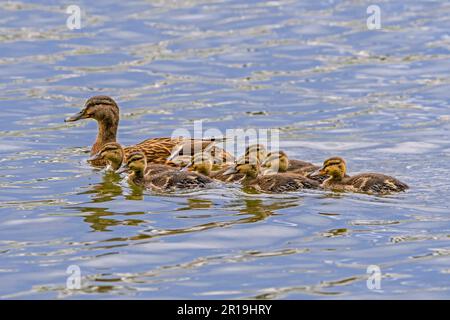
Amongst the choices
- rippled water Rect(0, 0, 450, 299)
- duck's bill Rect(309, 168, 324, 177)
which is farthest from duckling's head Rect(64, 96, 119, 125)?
duck's bill Rect(309, 168, 324, 177)

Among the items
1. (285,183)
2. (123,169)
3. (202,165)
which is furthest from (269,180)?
(123,169)

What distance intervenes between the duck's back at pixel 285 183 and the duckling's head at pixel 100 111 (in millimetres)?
2902

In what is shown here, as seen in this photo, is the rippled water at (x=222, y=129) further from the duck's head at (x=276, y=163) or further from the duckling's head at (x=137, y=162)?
the duck's head at (x=276, y=163)

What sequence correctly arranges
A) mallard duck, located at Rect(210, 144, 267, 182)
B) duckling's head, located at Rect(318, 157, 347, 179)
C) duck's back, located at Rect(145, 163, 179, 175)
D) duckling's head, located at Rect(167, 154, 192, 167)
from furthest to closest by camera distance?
duckling's head, located at Rect(167, 154, 192, 167) < duck's back, located at Rect(145, 163, 179, 175) < mallard duck, located at Rect(210, 144, 267, 182) < duckling's head, located at Rect(318, 157, 347, 179)

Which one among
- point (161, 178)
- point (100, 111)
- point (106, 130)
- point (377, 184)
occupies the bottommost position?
point (377, 184)

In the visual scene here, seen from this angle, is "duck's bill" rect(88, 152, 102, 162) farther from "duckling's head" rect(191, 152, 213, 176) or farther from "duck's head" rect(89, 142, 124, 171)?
"duckling's head" rect(191, 152, 213, 176)

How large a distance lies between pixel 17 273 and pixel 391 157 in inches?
215

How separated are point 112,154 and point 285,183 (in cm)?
214

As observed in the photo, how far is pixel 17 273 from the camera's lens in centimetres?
987

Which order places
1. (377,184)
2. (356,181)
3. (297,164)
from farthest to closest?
(297,164)
(356,181)
(377,184)

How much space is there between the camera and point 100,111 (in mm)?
14648

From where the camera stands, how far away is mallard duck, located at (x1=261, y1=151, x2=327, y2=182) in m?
12.9

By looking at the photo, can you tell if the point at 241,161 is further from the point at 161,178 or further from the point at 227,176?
the point at 161,178
